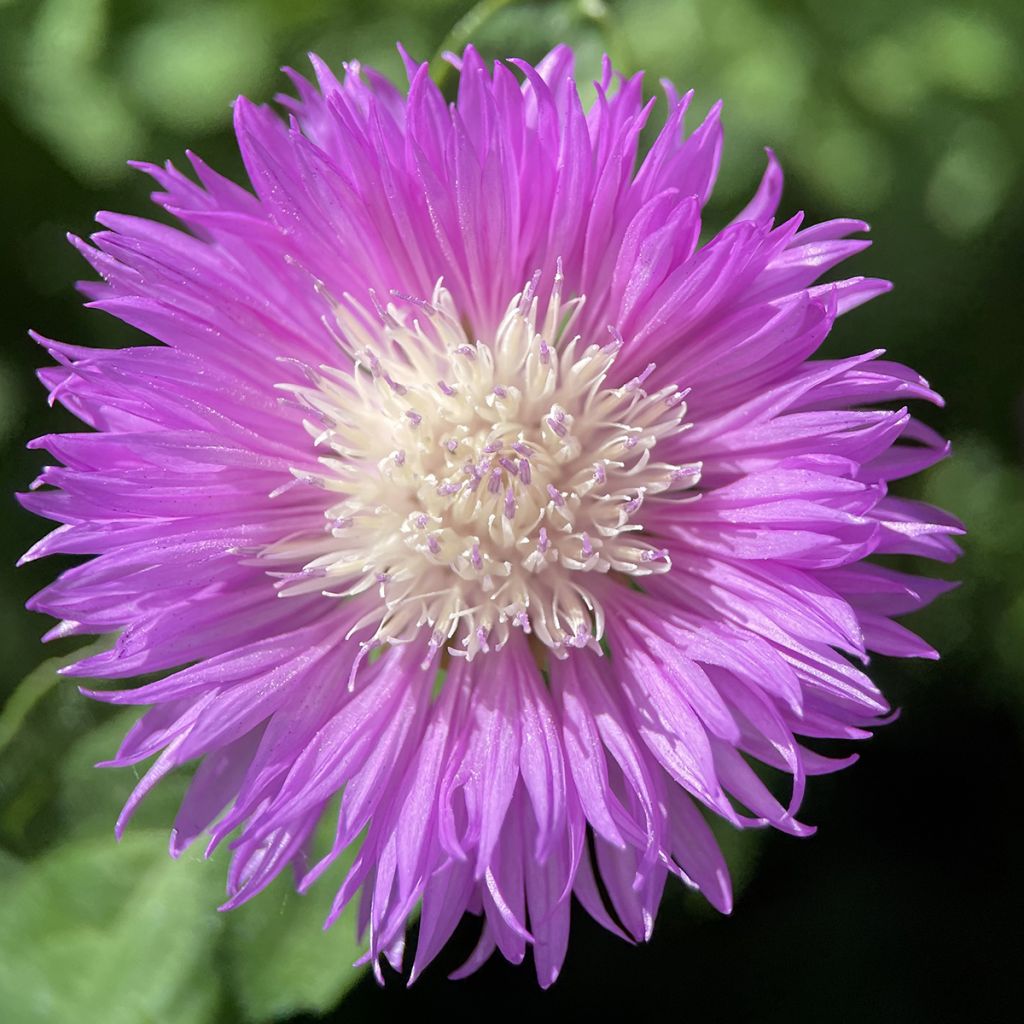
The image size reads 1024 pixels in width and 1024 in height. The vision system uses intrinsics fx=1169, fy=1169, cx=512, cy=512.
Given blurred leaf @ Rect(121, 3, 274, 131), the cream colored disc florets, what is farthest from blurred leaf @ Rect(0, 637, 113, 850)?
blurred leaf @ Rect(121, 3, 274, 131)

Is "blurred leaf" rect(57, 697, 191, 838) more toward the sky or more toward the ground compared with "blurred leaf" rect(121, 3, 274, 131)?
more toward the ground

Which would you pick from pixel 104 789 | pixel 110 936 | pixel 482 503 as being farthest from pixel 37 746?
pixel 482 503

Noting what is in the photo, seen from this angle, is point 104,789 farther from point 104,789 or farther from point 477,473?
point 477,473

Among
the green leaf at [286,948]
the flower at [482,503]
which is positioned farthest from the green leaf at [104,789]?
the flower at [482,503]

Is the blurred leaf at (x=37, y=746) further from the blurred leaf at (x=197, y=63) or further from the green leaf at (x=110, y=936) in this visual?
the blurred leaf at (x=197, y=63)

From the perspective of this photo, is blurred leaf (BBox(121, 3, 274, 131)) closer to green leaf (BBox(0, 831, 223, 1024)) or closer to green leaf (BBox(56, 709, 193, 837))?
green leaf (BBox(56, 709, 193, 837))
